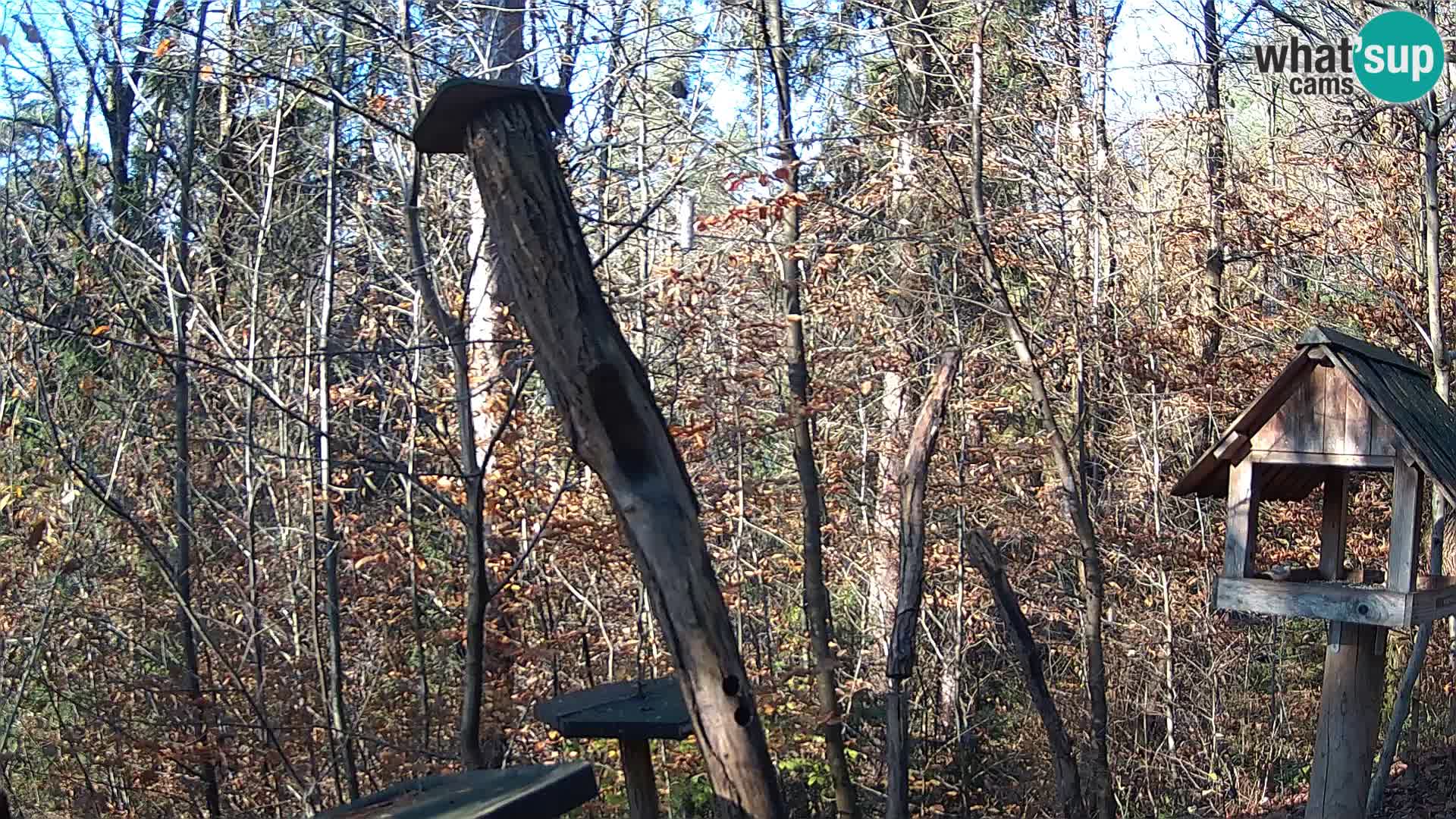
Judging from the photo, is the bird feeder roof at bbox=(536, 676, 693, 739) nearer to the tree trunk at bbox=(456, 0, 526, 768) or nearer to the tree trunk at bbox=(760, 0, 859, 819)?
the tree trunk at bbox=(456, 0, 526, 768)

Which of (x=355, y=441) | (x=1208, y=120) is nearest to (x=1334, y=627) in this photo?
(x=355, y=441)

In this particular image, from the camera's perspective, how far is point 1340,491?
5020 millimetres

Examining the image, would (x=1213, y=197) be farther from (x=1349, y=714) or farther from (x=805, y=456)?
(x=1349, y=714)

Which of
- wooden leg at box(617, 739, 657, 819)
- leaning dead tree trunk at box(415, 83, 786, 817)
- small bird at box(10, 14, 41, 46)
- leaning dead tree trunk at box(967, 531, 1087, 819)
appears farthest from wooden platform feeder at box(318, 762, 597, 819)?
small bird at box(10, 14, 41, 46)

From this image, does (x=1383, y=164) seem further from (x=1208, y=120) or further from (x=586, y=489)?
(x=586, y=489)

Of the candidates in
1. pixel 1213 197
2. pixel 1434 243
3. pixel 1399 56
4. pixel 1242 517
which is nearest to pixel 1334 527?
pixel 1242 517

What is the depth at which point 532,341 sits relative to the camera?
353 centimetres

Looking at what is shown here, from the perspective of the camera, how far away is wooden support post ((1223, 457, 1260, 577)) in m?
4.81

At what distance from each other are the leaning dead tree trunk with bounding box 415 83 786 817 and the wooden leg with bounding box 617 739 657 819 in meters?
0.90

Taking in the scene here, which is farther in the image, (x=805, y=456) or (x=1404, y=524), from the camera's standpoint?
(x=805, y=456)

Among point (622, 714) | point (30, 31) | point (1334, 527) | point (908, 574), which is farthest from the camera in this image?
point (908, 574)

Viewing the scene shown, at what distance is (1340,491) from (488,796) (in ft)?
12.1

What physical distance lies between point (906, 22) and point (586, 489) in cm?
363

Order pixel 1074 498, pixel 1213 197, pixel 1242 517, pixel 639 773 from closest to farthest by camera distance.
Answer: pixel 639 773, pixel 1242 517, pixel 1074 498, pixel 1213 197
